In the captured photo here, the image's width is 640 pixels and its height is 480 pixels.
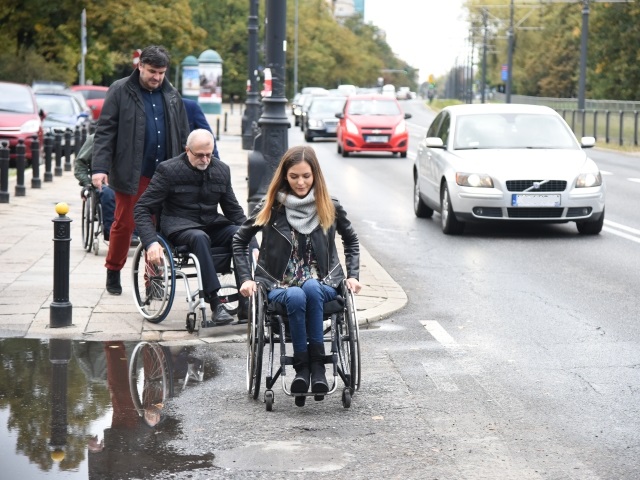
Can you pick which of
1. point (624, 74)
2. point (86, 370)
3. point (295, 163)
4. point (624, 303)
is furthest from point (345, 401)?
point (624, 74)

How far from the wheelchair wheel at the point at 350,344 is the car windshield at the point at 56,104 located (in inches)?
1059

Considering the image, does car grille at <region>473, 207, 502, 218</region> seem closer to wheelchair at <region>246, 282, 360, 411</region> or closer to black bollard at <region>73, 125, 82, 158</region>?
wheelchair at <region>246, 282, 360, 411</region>

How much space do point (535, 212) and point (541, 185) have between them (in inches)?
12.9

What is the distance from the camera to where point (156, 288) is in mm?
9461

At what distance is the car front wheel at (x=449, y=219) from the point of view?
15.7 meters

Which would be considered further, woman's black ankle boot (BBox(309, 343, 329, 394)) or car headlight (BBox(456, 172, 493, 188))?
car headlight (BBox(456, 172, 493, 188))

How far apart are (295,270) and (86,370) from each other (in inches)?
58.8

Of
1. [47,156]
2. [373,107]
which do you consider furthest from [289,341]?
[373,107]

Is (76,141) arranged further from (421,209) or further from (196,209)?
(196,209)

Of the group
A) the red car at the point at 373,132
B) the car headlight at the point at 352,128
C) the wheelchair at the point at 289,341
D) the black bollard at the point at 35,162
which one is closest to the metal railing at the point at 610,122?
the red car at the point at 373,132

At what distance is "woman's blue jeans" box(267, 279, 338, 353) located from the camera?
6.86 meters

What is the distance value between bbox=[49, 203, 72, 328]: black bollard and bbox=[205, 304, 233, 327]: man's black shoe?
98 centimetres

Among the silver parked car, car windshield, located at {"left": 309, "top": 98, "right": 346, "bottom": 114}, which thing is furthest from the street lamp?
car windshield, located at {"left": 309, "top": 98, "right": 346, "bottom": 114}

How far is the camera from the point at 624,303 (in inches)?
416
